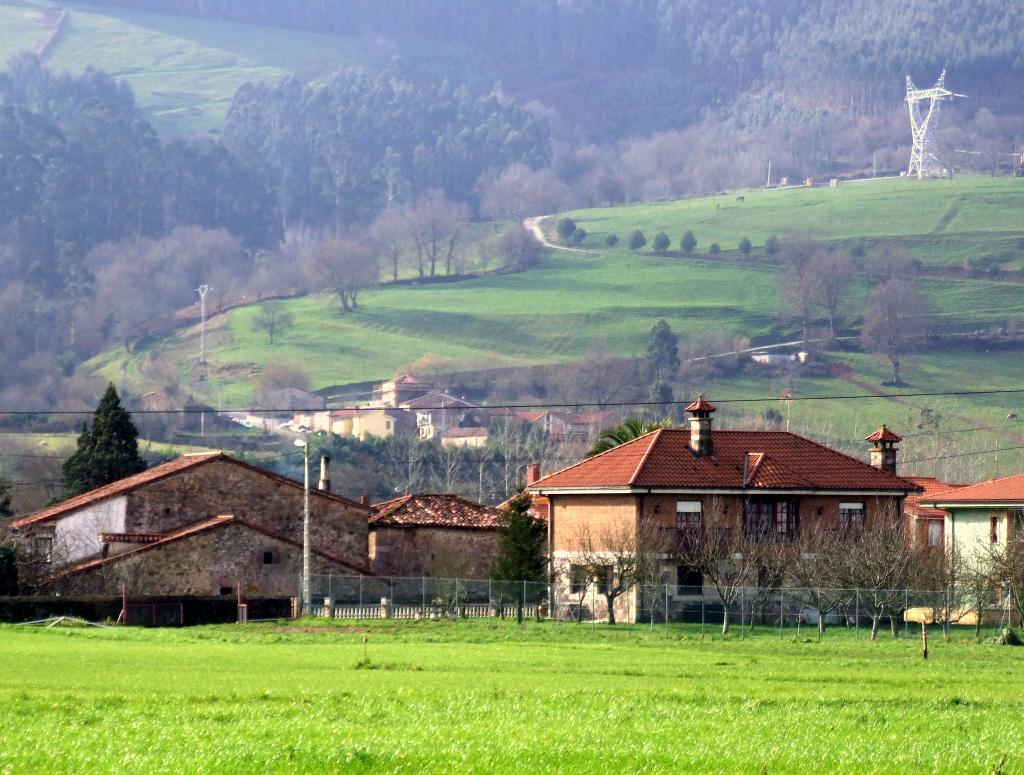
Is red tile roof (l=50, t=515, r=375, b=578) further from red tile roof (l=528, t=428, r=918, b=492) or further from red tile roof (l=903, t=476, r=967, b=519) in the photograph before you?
red tile roof (l=903, t=476, r=967, b=519)

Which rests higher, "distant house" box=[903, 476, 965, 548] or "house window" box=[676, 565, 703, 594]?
"distant house" box=[903, 476, 965, 548]

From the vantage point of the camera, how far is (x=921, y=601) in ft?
208

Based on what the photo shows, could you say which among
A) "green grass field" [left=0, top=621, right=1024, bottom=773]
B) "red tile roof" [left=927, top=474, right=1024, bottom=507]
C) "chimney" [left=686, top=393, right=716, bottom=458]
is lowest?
"green grass field" [left=0, top=621, right=1024, bottom=773]

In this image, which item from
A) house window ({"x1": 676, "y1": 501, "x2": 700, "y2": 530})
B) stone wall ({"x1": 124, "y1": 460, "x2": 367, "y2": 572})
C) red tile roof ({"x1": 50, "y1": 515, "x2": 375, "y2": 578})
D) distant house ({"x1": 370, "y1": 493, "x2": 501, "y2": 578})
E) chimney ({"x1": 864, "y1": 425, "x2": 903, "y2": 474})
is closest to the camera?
red tile roof ({"x1": 50, "y1": 515, "x2": 375, "y2": 578})

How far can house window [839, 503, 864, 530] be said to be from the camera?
2840 inches

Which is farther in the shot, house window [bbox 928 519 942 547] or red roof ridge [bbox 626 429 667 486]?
house window [bbox 928 519 942 547]

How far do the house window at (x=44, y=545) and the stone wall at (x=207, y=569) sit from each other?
6.12 m

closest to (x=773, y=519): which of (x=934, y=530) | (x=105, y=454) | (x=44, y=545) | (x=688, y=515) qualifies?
(x=688, y=515)

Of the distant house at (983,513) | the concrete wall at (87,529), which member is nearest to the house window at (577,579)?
the distant house at (983,513)

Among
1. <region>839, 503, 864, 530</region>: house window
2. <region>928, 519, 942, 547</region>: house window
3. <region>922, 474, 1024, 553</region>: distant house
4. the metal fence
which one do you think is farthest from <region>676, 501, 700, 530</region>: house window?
<region>928, 519, 942, 547</region>: house window

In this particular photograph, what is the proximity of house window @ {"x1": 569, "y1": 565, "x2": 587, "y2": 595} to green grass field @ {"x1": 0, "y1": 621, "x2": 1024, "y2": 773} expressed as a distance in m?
17.4

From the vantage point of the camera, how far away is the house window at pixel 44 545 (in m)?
72.6

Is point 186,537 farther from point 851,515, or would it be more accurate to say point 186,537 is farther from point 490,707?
point 490,707

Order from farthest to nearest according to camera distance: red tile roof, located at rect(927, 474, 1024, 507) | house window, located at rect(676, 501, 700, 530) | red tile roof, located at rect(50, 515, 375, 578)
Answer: red tile roof, located at rect(927, 474, 1024, 507)
house window, located at rect(676, 501, 700, 530)
red tile roof, located at rect(50, 515, 375, 578)
